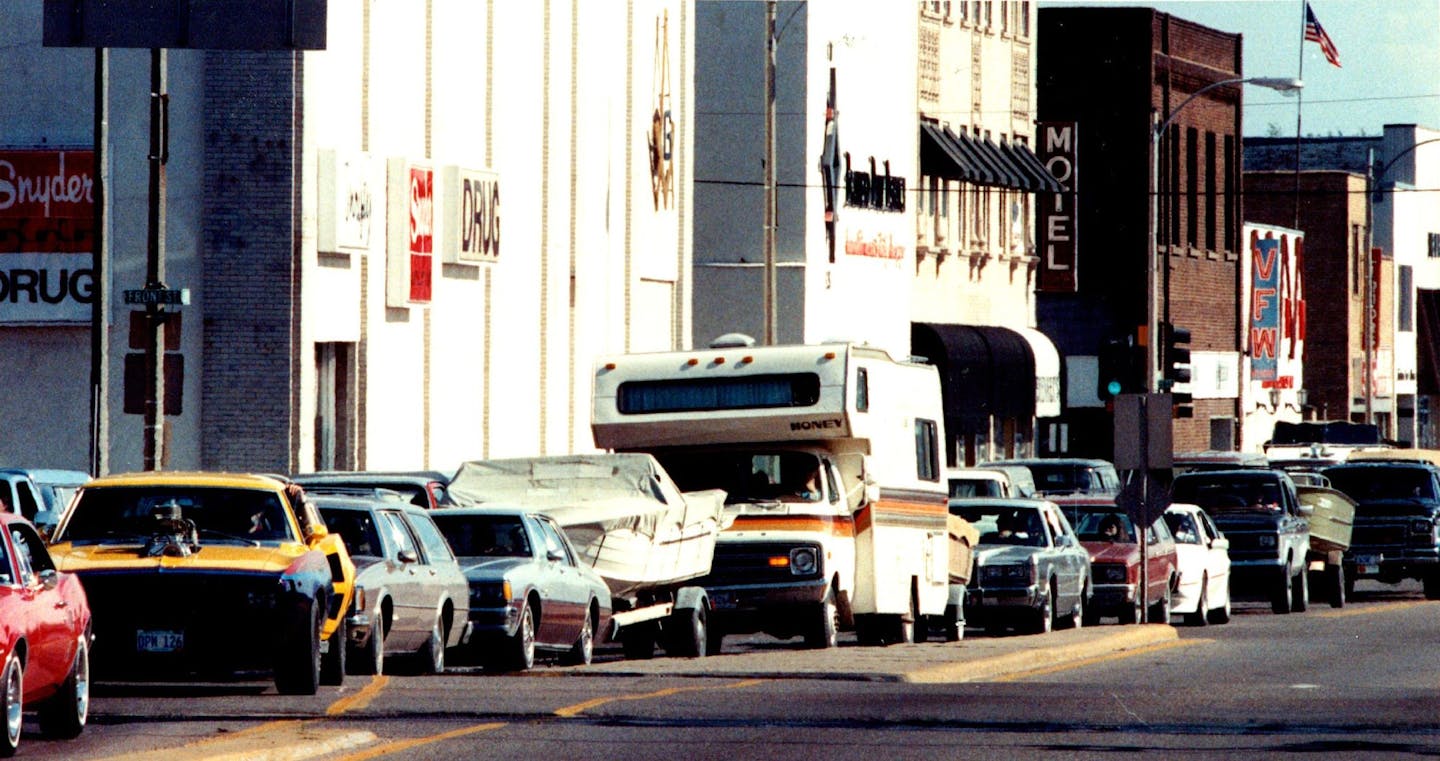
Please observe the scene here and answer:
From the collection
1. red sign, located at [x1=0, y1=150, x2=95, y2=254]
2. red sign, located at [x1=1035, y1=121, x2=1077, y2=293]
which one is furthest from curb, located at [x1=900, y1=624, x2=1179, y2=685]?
red sign, located at [x1=1035, y1=121, x2=1077, y2=293]

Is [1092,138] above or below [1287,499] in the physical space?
above

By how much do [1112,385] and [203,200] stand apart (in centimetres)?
1342

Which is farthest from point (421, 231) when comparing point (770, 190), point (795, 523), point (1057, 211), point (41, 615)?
point (1057, 211)

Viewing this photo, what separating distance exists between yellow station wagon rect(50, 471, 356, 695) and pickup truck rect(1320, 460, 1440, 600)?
A: 25.8 metres

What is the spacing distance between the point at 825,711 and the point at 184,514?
4581mm

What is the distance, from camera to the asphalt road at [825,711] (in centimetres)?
1539

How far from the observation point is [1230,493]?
40062 millimetres

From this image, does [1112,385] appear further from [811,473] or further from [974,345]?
[974,345]

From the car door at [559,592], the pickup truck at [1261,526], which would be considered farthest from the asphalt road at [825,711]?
Result: the pickup truck at [1261,526]

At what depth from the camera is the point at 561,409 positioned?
148ft

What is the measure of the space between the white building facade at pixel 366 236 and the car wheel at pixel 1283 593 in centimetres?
1165

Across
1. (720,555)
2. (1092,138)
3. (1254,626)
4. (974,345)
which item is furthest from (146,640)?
(1092,138)

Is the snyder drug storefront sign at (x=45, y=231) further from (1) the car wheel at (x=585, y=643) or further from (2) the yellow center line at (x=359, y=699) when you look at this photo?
(2) the yellow center line at (x=359, y=699)

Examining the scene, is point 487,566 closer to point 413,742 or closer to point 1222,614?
point 413,742
